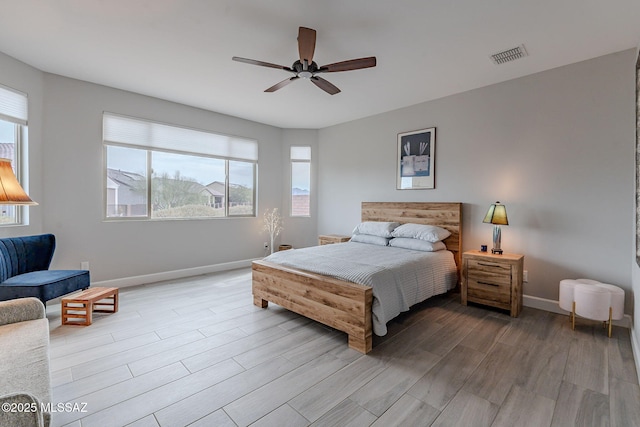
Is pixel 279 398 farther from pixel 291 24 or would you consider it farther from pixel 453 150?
pixel 453 150

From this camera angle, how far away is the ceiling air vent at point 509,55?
9.22 feet

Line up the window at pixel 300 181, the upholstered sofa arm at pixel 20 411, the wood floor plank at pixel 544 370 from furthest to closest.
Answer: the window at pixel 300 181, the wood floor plank at pixel 544 370, the upholstered sofa arm at pixel 20 411

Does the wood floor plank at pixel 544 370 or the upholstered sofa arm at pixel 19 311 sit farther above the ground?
the upholstered sofa arm at pixel 19 311

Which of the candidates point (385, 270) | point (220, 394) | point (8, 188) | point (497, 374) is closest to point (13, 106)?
point (8, 188)

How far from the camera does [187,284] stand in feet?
13.8

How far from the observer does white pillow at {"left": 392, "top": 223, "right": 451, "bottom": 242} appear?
370 centimetres

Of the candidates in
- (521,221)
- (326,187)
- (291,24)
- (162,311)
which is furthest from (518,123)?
(162,311)

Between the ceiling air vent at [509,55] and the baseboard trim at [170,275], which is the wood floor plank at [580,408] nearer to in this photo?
the ceiling air vent at [509,55]

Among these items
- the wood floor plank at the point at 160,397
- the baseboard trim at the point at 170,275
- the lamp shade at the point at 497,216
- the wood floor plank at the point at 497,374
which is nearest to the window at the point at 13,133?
the baseboard trim at the point at 170,275

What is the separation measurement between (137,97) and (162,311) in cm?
305

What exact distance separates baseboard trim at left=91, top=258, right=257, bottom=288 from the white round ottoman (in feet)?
15.3

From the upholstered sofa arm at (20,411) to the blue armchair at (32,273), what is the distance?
7.87ft

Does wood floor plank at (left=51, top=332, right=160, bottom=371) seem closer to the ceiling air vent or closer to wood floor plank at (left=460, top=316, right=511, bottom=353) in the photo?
wood floor plank at (left=460, top=316, right=511, bottom=353)

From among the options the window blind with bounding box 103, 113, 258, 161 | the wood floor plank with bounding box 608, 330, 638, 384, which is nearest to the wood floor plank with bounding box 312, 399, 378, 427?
the wood floor plank with bounding box 608, 330, 638, 384
